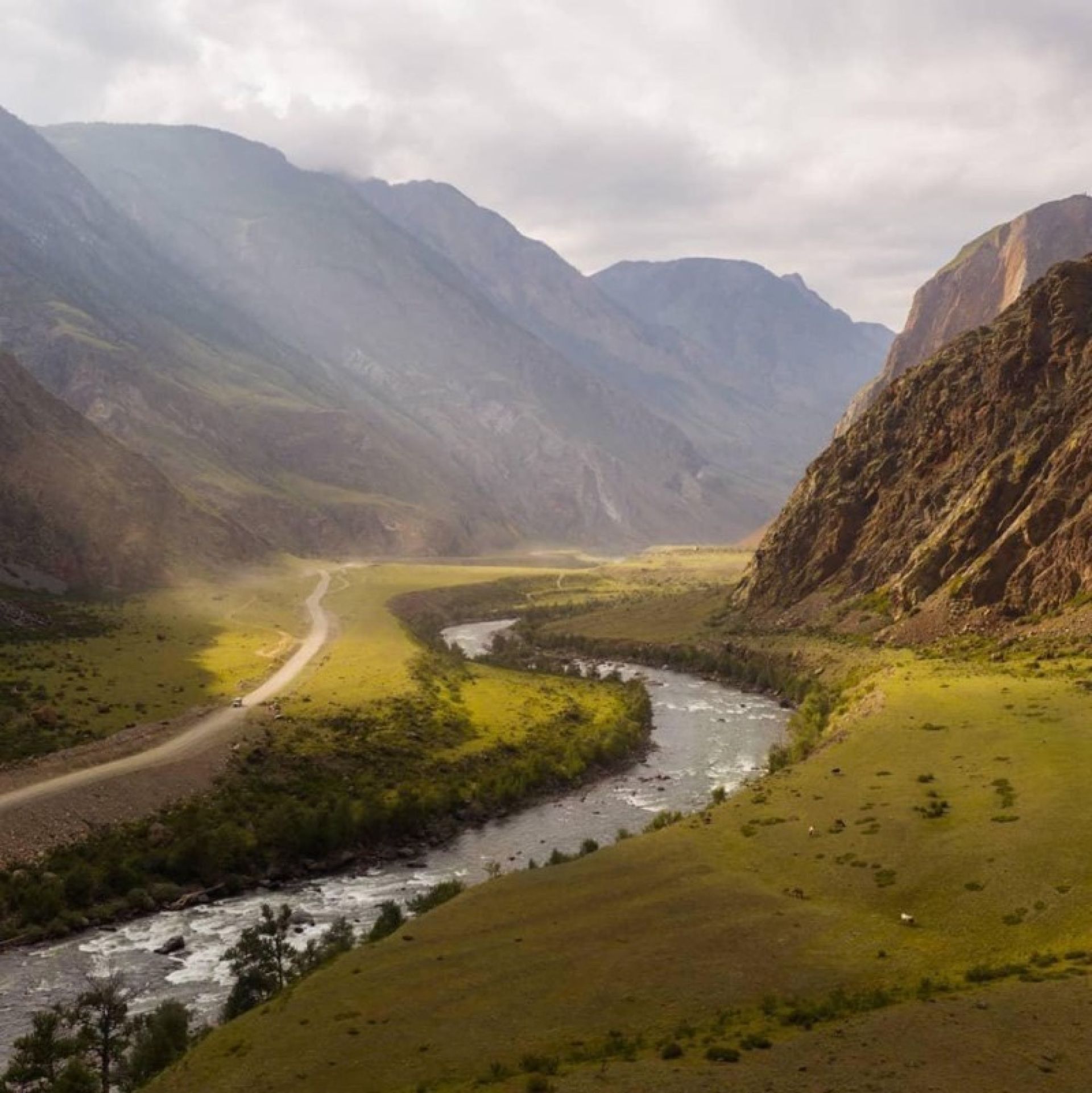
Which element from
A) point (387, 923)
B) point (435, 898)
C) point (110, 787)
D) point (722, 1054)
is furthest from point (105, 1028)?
point (110, 787)

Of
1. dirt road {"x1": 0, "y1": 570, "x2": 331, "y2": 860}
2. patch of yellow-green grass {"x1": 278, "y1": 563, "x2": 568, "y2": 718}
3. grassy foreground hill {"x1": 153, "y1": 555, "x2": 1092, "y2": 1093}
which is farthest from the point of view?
patch of yellow-green grass {"x1": 278, "y1": 563, "x2": 568, "y2": 718}

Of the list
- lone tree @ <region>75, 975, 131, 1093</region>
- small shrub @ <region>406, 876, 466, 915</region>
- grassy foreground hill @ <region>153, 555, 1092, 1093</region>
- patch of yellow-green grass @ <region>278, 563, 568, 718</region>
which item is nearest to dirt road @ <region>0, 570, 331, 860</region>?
patch of yellow-green grass @ <region>278, 563, 568, 718</region>

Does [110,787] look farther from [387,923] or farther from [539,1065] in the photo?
[539,1065]

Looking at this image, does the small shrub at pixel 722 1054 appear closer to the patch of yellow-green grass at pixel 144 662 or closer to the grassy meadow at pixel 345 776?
the grassy meadow at pixel 345 776

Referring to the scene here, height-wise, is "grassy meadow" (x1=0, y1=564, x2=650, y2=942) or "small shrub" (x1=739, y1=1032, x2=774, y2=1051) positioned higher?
"small shrub" (x1=739, y1=1032, x2=774, y2=1051)

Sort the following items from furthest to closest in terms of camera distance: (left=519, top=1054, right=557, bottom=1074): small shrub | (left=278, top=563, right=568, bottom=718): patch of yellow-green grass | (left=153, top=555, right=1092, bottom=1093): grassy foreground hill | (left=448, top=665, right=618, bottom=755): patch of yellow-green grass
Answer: (left=278, top=563, right=568, bottom=718): patch of yellow-green grass, (left=448, top=665, right=618, bottom=755): patch of yellow-green grass, (left=519, top=1054, right=557, bottom=1074): small shrub, (left=153, top=555, right=1092, bottom=1093): grassy foreground hill

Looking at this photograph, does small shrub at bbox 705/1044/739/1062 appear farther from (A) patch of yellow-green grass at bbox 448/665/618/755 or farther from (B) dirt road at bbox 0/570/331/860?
(A) patch of yellow-green grass at bbox 448/665/618/755
